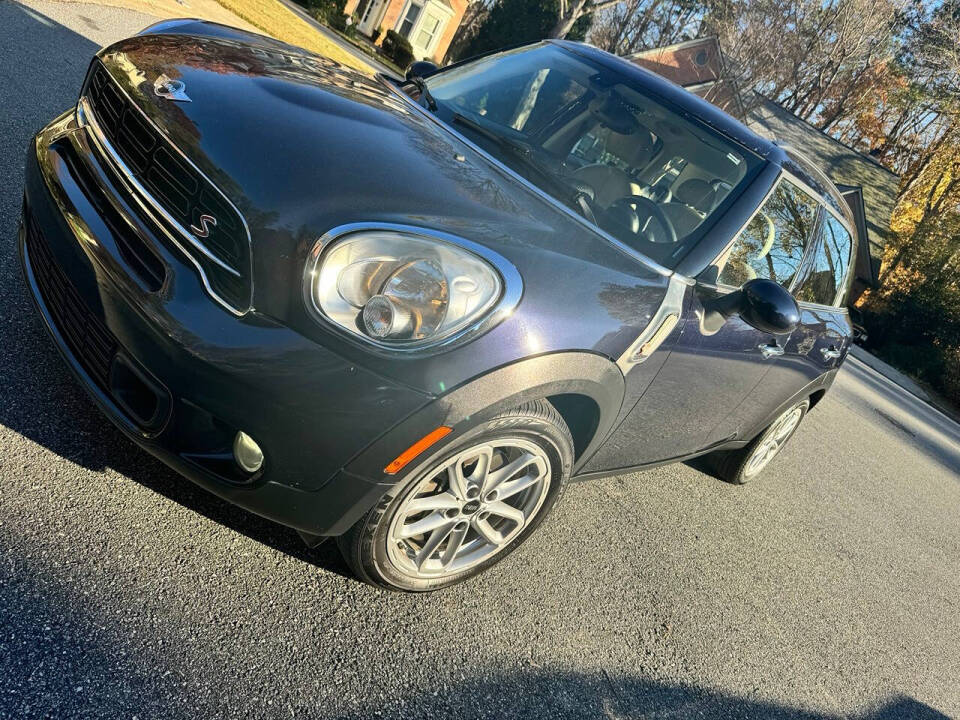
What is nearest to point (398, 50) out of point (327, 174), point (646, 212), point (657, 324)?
point (646, 212)

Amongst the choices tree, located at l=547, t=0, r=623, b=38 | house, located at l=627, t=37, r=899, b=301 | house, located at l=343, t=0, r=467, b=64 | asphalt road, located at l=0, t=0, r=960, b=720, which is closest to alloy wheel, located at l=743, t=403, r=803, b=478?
asphalt road, located at l=0, t=0, r=960, b=720

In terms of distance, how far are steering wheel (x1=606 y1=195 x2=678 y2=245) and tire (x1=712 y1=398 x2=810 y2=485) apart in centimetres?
171

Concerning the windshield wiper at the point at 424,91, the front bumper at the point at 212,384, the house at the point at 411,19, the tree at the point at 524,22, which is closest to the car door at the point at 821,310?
the windshield wiper at the point at 424,91

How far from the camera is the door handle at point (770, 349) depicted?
334 centimetres

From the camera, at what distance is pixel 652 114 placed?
348cm

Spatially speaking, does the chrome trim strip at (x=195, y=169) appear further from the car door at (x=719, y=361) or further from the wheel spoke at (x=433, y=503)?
the car door at (x=719, y=361)

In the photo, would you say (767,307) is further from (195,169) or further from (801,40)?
(801,40)

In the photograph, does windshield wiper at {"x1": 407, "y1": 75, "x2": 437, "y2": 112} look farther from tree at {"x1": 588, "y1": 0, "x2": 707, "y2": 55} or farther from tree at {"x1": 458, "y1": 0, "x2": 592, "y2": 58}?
tree at {"x1": 588, "y1": 0, "x2": 707, "y2": 55}

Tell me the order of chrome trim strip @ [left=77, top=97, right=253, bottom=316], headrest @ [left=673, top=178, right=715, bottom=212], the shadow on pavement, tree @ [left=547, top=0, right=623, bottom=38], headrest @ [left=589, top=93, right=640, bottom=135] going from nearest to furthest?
the shadow on pavement, chrome trim strip @ [left=77, top=97, right=253, bottom=316], headrest @ [left=673, top=178, right=715, bottom=212], headrest @ [left=589, top=93, right=640, bottom=135], tree @ [left=547, top=0, right=623, bottom=38]

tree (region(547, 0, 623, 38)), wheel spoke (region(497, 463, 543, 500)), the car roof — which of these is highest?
tree (region(547, 0, 623, 38))

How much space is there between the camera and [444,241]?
6.98 feet

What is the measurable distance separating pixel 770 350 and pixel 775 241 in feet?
1.51

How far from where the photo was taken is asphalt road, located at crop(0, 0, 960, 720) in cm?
197

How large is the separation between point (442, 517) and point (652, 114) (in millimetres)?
2045
